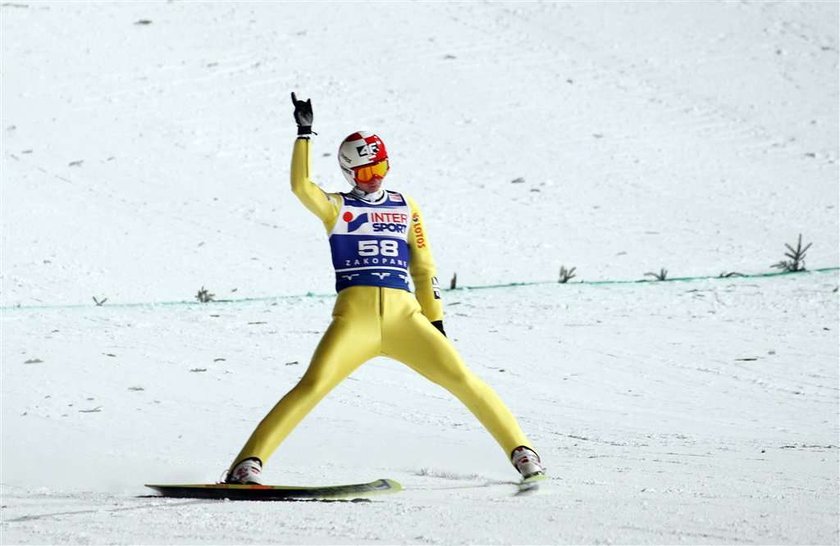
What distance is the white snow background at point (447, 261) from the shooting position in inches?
223

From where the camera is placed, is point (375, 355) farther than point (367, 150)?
No

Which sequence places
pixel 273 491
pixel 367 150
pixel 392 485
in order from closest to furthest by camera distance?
1. pixel 273 491
2. pixel 392 485
3. pixel 367 150

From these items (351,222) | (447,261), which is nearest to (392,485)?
(351,222)

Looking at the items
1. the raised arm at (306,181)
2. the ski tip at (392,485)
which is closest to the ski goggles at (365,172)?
the raised arm at (306,181)

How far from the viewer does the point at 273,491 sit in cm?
524

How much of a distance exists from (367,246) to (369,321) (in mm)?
321

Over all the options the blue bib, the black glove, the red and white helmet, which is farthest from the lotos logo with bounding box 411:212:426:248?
the black glove

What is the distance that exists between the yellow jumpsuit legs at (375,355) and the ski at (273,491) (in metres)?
0.23

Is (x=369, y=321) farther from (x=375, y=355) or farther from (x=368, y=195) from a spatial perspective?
(x=368, y=195)

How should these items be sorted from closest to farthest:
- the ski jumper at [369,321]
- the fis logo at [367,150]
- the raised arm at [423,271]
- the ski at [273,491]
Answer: the ski at [273,491]
the ski jumper at [369,321]
the fis logo at [367,150]
the raised arm at [423,271]

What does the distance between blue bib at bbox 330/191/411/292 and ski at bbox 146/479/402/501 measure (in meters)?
0.86

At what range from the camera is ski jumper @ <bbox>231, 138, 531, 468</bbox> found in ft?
18.3

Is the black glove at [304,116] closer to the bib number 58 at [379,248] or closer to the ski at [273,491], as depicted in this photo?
the bib number 58 at [379,248]

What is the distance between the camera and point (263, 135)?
15883 mm
